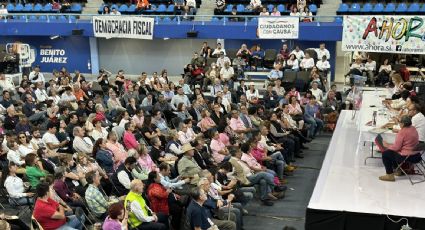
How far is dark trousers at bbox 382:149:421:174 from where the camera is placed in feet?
31.1

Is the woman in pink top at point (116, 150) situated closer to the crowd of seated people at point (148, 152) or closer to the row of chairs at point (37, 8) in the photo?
the crowd of seated people at point (148, 152)

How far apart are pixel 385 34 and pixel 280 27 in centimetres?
369

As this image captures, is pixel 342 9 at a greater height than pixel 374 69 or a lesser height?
greater

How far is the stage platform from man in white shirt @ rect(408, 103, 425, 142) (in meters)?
0.89

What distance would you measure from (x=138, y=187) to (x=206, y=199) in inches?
40.0

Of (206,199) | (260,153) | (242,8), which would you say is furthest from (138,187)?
(242,8)

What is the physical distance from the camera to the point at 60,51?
23547 mm

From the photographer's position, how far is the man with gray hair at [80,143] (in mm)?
10914

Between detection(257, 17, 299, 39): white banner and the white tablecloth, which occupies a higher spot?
detection(257, 17, 299, 39): white banner

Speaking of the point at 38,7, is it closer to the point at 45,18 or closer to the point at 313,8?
the point at 45,18

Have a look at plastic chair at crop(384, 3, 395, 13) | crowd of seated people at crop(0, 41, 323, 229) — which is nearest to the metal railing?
plastic chair at crop(384, 3, 395, 13)

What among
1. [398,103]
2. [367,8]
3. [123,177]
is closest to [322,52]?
[367,8]

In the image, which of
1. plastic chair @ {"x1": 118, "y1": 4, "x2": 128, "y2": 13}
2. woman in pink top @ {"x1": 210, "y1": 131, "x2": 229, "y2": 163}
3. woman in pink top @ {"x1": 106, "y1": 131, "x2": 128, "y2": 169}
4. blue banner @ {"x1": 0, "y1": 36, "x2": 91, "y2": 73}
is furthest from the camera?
plastic chair @ {"x1": 118, "y1": 4, "x2": 128, "y2": 13}

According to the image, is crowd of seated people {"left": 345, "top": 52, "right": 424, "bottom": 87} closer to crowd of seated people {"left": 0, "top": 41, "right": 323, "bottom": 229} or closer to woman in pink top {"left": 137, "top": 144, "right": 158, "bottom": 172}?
crowd of seated people {"left": 0, "top": 41, "right": 323, "bottom": 229}
